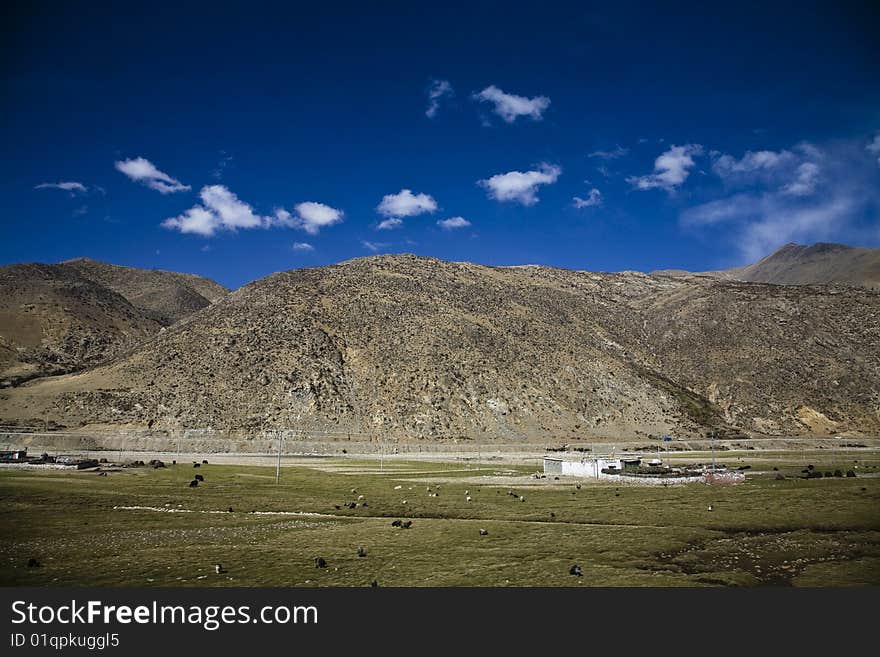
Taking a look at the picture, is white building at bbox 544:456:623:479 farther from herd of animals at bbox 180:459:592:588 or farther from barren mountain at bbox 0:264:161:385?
barren mountain at bbox 0:264:161:385

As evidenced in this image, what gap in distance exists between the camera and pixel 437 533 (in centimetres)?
2828

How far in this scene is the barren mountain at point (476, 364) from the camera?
106 m

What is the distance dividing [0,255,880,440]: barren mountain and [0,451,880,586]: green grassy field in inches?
2139

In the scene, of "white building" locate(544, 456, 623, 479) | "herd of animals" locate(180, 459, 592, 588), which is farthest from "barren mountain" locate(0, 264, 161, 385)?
"white building" locate(544, 456, 623, 479)

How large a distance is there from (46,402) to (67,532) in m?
91.6

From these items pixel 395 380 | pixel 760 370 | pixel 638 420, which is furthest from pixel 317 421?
pixel 760 370

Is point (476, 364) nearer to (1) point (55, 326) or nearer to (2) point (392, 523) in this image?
(2) point (392, 523)

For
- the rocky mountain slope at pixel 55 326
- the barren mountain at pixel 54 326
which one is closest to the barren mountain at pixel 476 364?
the rocky mountain slope at pixel 55 326

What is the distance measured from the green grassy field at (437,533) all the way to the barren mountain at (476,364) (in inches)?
2139

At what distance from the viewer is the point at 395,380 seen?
385 feet

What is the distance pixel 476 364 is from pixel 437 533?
95783 millimetres

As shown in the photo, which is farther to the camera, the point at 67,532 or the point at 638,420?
the point at 638,420

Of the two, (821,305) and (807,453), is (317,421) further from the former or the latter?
(821,305)

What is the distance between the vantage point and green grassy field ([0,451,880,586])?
19.8m
